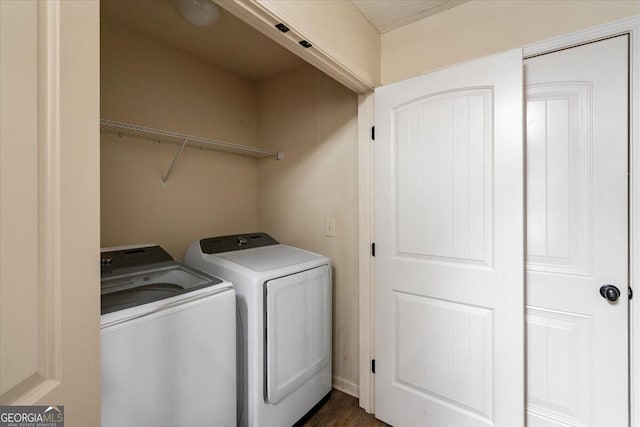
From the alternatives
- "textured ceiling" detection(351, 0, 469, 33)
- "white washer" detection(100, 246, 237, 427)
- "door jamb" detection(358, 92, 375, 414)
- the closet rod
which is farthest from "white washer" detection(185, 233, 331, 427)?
"textured ceiling" detection(351, 0, 469, 33)

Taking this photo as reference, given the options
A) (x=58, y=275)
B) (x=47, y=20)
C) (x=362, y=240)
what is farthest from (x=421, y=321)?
(x=47, y=20)

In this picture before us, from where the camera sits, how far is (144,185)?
1850mm

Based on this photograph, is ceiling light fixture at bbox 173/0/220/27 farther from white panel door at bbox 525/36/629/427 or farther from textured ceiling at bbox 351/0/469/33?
white panel door at bbox 525/36/629/427

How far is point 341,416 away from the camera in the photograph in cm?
179

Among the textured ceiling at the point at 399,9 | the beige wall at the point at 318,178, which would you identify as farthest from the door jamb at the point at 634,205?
the beige wall at the point at 318,178

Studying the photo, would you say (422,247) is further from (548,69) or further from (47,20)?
(47,20)

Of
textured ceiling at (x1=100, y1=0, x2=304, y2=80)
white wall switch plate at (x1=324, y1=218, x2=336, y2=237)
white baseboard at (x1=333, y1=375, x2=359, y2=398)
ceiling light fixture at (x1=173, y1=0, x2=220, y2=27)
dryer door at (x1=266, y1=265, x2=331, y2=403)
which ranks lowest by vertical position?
white baseboard at (x1=333, y1=375, x2=359, y2=398)

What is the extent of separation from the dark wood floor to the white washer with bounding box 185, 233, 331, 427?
0.07 m

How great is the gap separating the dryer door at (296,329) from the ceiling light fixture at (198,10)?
1.43 m

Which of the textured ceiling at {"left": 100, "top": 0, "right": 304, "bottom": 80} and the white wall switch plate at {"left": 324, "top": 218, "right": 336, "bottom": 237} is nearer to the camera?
the textured ceiling at {"left": 100, "top": 0, "right": 304, "bottom": 80}

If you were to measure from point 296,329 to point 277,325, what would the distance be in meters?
0.16

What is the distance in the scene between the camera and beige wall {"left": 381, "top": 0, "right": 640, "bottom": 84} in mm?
1275

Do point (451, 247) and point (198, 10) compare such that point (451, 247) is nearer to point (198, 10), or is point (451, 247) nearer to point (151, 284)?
point (151, 284)

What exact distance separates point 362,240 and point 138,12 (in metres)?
1.91
